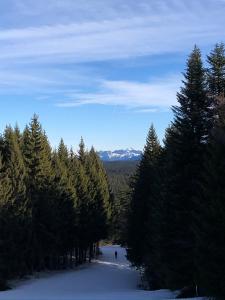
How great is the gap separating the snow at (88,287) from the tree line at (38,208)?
7.90 feet

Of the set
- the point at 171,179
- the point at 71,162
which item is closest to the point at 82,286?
the point at 171,179

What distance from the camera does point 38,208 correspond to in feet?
156

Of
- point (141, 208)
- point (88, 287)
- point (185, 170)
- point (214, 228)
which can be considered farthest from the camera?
point (141, 208)

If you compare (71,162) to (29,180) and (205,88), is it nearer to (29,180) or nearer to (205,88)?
(29,180)

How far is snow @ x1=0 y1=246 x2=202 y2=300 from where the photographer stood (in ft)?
94.2

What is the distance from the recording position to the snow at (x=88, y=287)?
28.7m

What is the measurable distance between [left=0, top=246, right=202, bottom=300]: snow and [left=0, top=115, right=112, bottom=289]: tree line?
2.41m

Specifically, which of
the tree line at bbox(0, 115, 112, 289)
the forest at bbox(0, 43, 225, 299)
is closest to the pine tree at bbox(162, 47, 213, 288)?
the forest at bbox(0, 43, 225, 299)

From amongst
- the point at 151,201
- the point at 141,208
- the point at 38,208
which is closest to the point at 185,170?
the point at 151,201

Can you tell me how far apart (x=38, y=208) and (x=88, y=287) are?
10.5 m

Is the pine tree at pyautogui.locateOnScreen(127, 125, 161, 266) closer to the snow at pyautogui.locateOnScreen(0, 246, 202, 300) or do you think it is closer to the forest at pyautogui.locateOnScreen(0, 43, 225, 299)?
the forest at pyautogui.locateOnScreen(0, 43, 225, 299)

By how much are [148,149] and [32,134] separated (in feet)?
35.6

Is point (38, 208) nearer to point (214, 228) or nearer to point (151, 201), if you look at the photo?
point (151, 201)

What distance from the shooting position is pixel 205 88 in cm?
2778
